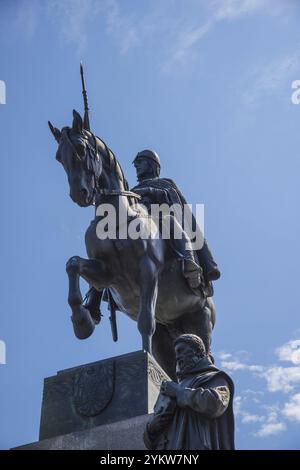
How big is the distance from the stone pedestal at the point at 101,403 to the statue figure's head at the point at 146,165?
481cm

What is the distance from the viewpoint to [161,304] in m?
14.0

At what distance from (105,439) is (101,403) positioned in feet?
2.06

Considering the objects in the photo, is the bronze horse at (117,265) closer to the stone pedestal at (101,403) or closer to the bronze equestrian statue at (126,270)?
the bronze equestrian statue at (126,270)

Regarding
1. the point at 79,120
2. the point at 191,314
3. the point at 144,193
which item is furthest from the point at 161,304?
the point at 79,120

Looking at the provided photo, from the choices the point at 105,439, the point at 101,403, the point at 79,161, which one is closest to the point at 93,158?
the point at 79,161

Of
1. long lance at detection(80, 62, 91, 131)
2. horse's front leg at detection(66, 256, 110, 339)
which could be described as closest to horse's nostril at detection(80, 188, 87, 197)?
horse's front leg at detection(66, 256, 110, 339)

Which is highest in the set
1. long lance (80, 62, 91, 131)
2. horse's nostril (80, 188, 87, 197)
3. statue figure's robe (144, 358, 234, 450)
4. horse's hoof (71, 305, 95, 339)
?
long lance (80, 62, 91, 131)

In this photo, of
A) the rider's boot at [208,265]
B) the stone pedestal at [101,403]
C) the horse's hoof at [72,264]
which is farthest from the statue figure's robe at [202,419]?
the rider's boot at [208,265]

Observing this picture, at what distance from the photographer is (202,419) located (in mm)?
9453

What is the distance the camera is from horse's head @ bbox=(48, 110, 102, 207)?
12.8 meters

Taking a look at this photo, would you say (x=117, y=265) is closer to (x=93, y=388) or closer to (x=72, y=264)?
(x=72, y=264)

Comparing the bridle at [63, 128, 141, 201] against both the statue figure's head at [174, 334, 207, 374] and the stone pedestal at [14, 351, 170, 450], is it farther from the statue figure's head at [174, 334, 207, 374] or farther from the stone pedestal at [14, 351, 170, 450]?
the statue figure's head at [174, 334, 207, 374]

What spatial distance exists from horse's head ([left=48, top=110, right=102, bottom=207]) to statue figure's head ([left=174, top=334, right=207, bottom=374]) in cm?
333

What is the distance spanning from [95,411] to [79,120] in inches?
174
